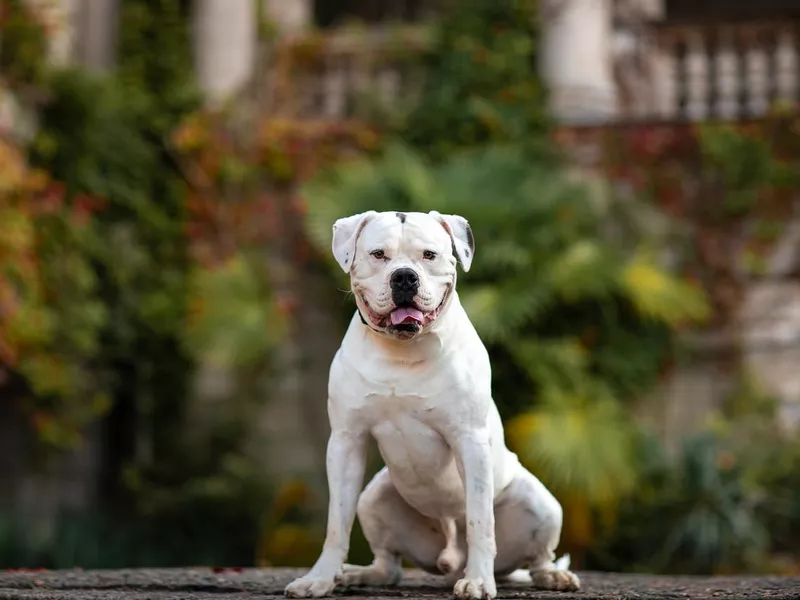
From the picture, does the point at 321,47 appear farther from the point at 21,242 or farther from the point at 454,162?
the point at 21,242

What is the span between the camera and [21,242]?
1084cm

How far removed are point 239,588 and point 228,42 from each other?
8.84 metres

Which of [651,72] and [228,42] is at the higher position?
[228,42]

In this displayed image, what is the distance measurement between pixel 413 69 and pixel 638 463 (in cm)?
→ 451

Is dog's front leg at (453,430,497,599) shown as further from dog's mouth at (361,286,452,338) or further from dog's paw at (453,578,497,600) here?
dog's mouth at (361,286,452,338)

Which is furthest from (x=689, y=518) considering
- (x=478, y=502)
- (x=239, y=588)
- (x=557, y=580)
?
(x=478, y=502)

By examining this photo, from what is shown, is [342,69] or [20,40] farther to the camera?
[342,69]

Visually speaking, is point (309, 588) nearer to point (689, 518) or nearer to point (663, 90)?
point (689, 518)

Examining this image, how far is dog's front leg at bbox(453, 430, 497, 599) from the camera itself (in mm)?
4121

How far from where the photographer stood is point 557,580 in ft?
15.2

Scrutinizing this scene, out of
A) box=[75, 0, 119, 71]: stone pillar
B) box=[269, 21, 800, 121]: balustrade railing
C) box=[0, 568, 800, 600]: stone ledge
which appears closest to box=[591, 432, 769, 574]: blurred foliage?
box=[269, 21, 800, 121]: balustrade railing

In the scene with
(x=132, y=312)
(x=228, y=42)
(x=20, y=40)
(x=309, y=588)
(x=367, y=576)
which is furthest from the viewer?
(x=132, y=312)

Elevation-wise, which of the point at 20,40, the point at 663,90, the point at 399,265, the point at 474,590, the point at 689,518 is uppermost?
the point at 20,40

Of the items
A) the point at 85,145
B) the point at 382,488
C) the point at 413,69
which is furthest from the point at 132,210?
the point at 382,488
